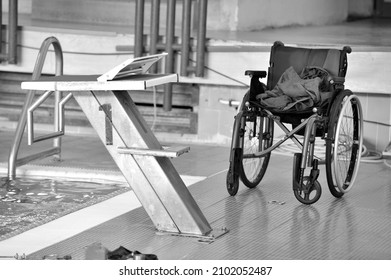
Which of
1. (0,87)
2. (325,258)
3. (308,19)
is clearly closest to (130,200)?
(325,258)

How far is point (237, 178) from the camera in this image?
4980mm

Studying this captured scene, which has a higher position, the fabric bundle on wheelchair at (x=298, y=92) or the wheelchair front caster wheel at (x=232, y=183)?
the fabric bundle on wheelchair at (x=298, y=92)

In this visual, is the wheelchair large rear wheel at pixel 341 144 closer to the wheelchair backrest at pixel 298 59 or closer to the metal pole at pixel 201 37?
the wheelchair backrest at pixel 298 59

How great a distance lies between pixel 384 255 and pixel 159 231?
1.07m

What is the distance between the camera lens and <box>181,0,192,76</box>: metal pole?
680cm

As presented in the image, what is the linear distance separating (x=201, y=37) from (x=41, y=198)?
226cm

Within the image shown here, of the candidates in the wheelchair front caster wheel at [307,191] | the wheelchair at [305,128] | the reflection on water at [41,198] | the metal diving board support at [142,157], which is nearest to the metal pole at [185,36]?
the wheelchair at [305,128]

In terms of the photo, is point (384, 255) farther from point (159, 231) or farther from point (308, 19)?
point (308, 19)

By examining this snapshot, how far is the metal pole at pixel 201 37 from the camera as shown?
674cm

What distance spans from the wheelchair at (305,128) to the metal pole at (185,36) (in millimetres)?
1521

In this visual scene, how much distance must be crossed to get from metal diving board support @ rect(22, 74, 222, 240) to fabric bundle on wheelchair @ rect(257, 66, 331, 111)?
1.05 meters

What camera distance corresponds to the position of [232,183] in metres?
4.98

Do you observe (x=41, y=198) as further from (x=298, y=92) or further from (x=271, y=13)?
(x=271, y=13)
